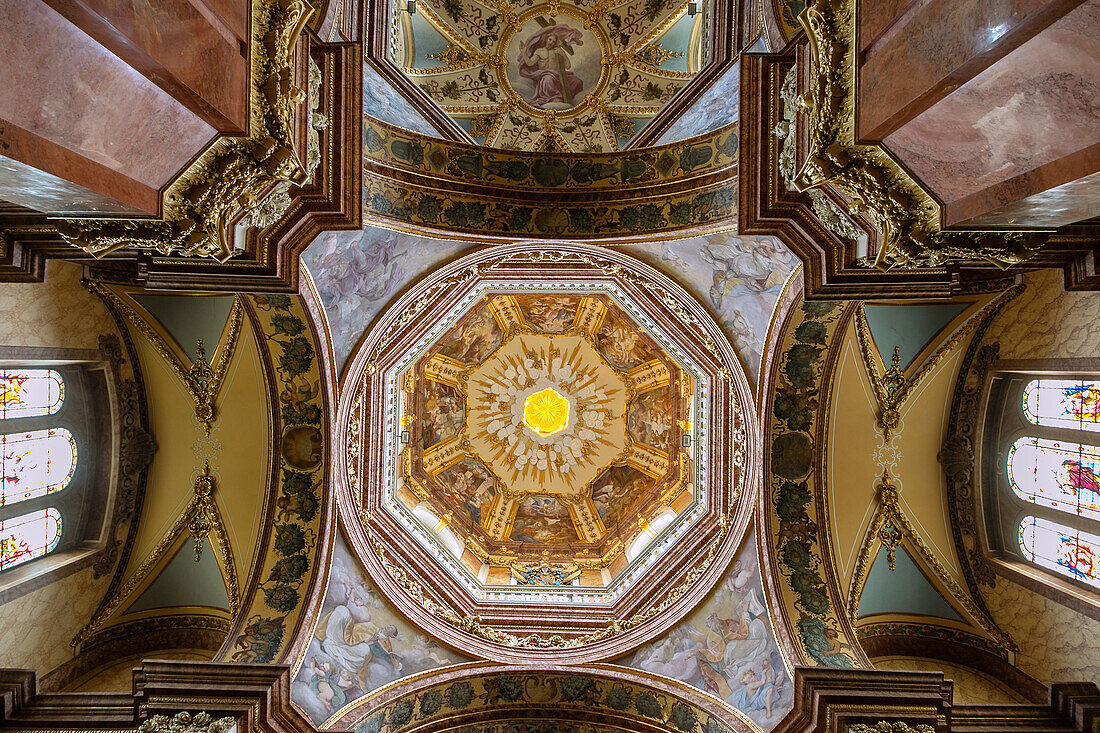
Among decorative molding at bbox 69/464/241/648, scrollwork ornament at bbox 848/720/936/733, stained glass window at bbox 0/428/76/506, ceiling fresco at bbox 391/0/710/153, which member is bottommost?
scrollwork ornament at bbox 848/720/936/733

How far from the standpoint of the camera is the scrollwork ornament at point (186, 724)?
28.0 feet

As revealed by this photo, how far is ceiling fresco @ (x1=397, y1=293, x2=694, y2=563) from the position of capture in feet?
52.7

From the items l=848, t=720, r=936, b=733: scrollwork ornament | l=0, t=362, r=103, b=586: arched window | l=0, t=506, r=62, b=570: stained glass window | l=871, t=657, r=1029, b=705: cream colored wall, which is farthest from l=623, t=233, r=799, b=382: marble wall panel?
l=0, t=506, r=62, b=570: stained glass window

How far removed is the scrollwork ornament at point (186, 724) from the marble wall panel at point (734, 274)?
10165 millimetres

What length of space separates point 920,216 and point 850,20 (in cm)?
203

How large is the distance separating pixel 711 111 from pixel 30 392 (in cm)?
1293

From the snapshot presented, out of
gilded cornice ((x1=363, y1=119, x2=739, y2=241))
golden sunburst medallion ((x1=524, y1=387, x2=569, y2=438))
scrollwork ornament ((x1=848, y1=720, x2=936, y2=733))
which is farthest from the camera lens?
golden sunburst medallion ((x1=524, y1=387, x2=569, y2=438))

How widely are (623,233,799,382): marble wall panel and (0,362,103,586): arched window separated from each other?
1056cm

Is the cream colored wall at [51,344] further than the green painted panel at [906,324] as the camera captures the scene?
No

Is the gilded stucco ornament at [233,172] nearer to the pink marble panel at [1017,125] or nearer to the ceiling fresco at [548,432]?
the pink marble panel at [1017,125]

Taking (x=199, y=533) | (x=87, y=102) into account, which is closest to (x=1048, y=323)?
(x=87, y=102)

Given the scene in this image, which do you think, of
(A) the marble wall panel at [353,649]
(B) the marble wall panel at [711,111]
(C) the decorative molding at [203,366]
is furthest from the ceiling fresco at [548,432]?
(C) the decorative molding at [203,366]

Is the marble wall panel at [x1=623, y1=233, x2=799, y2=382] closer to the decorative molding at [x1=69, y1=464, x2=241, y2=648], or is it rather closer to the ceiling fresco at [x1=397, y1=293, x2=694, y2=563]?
the ceiling fresco at [x1=397, y1=293, x2=694, y2=563]

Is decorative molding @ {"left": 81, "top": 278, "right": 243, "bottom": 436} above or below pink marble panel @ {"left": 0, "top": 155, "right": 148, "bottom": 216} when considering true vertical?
below
